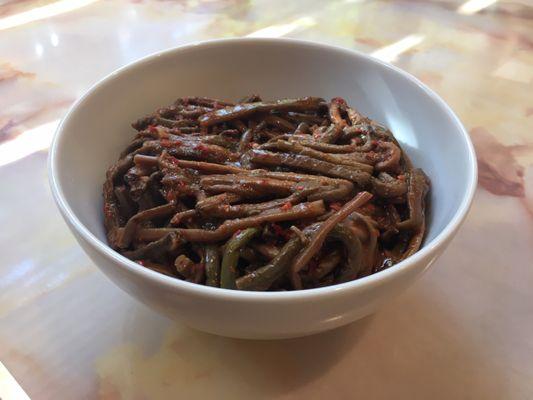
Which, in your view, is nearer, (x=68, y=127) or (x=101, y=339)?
(x=101, y=339)

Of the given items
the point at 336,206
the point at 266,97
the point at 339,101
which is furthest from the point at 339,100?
the point at 336,206

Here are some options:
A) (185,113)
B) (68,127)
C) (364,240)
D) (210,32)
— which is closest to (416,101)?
(364,240)

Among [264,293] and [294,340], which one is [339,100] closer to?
[294,340]

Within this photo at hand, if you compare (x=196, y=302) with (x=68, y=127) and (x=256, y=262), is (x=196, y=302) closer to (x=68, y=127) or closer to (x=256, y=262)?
(x=256, y=262)

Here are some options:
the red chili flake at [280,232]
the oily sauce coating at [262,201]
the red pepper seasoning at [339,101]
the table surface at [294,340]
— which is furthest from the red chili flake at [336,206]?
the red pepper seasoning at [339,101]

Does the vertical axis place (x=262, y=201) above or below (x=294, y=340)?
above

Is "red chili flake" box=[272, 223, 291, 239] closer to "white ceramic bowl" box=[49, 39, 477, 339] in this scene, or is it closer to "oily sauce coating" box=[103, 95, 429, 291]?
"oily sauce coating" box=[103, 95, 429, 291]

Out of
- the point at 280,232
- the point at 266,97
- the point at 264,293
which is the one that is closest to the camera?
the point at 264,293

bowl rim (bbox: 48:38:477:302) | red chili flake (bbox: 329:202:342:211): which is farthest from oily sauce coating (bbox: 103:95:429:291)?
bowl rim (bbox: 48:38:477:302)
